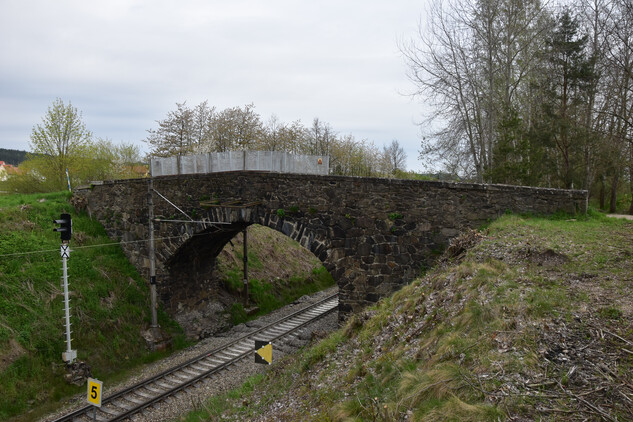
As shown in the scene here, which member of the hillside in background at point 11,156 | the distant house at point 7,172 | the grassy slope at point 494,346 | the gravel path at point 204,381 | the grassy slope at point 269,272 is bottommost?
the gravel path at point 204,381

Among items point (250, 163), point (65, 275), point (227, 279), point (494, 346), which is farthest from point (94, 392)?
point (227, 279)

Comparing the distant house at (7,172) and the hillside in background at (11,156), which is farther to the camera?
the hillside in background at (11,156)

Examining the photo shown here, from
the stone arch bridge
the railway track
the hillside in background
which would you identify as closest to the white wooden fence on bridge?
the stone arch bridge

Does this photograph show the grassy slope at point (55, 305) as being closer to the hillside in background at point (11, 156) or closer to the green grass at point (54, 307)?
the green grass at point (54, 307)

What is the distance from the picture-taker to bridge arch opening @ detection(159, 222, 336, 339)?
59.5 feet

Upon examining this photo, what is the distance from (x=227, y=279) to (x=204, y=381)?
8.33 meters

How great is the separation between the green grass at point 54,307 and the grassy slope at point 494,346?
5.76m

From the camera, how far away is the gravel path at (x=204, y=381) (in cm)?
1162

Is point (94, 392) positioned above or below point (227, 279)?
above

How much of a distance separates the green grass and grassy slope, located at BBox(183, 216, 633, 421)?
5.76 m

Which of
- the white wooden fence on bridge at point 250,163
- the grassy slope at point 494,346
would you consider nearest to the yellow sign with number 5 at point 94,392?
the grassy slope at point 494,346

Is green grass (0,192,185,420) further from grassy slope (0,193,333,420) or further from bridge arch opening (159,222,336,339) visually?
bridge arch opening (159,222,336,339)

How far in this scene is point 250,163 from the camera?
582 inches

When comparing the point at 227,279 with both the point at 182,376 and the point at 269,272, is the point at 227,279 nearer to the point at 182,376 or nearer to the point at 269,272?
the point at 269,272
